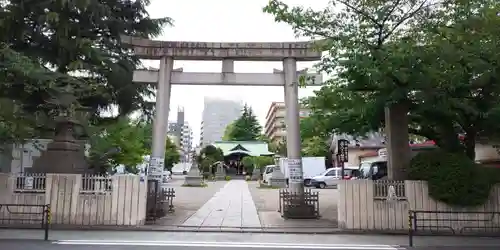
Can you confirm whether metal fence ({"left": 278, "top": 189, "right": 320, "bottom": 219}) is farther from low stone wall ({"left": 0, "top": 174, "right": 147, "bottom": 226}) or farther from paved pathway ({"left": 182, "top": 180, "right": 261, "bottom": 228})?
low stone wall ({"left": 0, "top": 174, "right": 147, "bottom": 226})

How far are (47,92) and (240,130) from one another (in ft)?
274

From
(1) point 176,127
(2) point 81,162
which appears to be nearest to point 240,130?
(1) point 176,127

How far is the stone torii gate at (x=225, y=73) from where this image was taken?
16062 mm

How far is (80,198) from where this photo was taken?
44.8 feet

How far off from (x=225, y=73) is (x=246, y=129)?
82.2m

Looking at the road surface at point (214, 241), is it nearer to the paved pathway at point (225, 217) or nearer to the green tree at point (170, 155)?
the paved pathway at point (225, 217)

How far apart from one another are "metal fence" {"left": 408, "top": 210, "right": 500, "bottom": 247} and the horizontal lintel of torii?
6559 millimetres

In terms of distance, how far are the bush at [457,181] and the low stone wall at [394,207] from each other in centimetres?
28

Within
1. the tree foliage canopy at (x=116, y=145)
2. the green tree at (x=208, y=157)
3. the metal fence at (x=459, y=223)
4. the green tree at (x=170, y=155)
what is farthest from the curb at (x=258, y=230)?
the green tree at (x=170, y=155)

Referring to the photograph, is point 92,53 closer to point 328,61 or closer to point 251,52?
point 251,52

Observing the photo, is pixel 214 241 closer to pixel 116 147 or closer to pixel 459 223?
pixel 459 223

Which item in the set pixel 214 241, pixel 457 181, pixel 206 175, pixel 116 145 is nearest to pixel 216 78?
pixel 214 241

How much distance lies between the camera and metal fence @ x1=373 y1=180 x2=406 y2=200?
13.3m

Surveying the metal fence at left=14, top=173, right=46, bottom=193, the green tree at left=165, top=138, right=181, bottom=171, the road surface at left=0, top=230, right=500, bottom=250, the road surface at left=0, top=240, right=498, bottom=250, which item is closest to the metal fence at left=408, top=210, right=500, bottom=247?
the road surface at left=0, top=230, right=500, bottom=250
